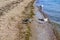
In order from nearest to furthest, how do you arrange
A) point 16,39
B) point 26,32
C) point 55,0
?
point 16,39 < point 26,32 < point 55,0

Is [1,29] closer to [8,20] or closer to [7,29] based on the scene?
[7,29]

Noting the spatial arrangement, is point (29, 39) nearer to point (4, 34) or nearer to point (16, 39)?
point (16, 39)

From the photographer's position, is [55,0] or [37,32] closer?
[37,32]

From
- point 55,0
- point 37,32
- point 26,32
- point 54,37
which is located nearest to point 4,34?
point 26,32

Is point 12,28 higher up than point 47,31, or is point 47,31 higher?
point 12,28

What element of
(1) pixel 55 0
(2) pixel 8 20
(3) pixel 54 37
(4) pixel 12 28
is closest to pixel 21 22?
(2) pixel 8 20

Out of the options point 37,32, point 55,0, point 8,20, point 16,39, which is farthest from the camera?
point 55,0

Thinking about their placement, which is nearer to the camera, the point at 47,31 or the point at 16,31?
the point at 16,31

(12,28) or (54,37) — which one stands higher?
(12,28)

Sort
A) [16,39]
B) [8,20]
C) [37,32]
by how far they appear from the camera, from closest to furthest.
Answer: [16,39] → [37,32] → [8,20]
